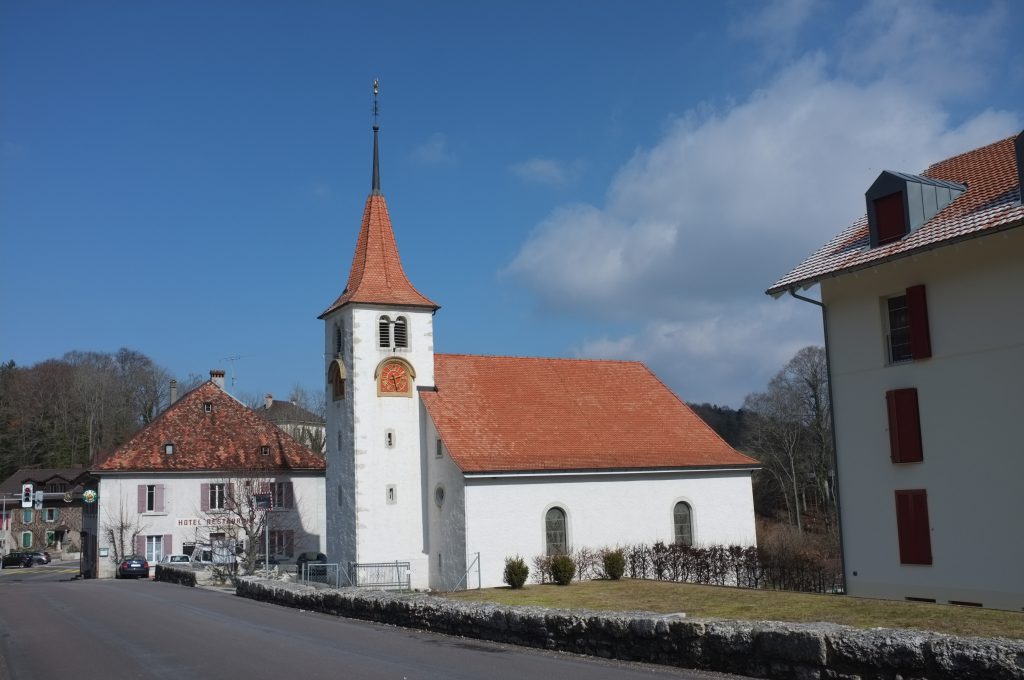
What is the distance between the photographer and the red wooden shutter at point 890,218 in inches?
754

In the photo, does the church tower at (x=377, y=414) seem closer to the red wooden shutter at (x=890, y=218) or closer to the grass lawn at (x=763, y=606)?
the grass lawn at (x=763, y=606)

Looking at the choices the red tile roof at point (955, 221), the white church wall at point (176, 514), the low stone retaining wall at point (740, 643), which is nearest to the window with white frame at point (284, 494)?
the white church wall at point (176, 514)

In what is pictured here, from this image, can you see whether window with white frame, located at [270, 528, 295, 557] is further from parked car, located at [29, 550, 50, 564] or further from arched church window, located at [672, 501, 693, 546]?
parked car, located at [29, 550, 50, 564]

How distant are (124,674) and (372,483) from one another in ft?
63.0

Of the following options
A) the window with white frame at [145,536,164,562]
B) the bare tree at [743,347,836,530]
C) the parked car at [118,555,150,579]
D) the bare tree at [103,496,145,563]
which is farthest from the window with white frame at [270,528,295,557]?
the bare tree at [743,347,836,530]

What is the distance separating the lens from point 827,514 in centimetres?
5334

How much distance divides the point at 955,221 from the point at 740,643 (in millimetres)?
11441

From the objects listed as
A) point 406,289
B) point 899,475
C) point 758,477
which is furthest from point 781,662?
point 758,477

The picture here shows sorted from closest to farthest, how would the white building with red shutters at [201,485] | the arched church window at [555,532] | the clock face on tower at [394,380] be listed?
the arched church window at [555,532]
the clock face on tower at [394,380]
the white building with red shutters at [201,485]

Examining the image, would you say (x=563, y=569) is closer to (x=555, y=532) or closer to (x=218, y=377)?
(x=555, y=532)

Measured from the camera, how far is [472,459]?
30109 mm

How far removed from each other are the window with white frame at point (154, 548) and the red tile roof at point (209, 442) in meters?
3.71

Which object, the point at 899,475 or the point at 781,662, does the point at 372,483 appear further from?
the point at 781,662

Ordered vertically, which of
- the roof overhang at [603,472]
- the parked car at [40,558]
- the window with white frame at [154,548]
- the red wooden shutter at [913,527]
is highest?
the roof overhang at [603,472]
